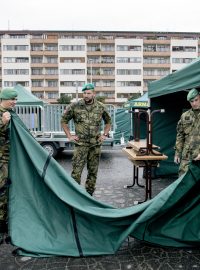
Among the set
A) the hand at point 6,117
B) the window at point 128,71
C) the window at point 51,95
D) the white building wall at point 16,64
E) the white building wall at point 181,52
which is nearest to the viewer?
the hand at point 6,117

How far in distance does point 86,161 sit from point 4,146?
177 centimetres

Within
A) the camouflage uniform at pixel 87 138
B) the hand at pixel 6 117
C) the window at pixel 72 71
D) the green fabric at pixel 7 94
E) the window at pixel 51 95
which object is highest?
the window at pixel 72 71

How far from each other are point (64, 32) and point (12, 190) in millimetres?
70201

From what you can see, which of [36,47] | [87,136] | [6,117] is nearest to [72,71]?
[36,47]

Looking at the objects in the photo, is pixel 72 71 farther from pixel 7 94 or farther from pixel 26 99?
pixel 7 94

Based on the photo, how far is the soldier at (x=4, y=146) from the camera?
390 cm

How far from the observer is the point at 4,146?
13.1ft

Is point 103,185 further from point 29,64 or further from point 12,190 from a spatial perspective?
point 29,64

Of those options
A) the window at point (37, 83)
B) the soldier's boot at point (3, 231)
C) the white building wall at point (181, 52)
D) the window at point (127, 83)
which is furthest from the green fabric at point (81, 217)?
the white building wall at point (181, 52)

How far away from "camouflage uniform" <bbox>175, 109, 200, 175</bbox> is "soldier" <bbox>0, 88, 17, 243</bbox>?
2471 mm

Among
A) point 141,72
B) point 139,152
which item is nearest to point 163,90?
point 139,152

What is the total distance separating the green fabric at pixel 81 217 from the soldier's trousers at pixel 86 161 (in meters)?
1.42

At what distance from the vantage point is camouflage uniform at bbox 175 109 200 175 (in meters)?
4.64

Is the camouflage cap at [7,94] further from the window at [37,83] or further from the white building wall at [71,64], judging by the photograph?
the window at [37,83]
